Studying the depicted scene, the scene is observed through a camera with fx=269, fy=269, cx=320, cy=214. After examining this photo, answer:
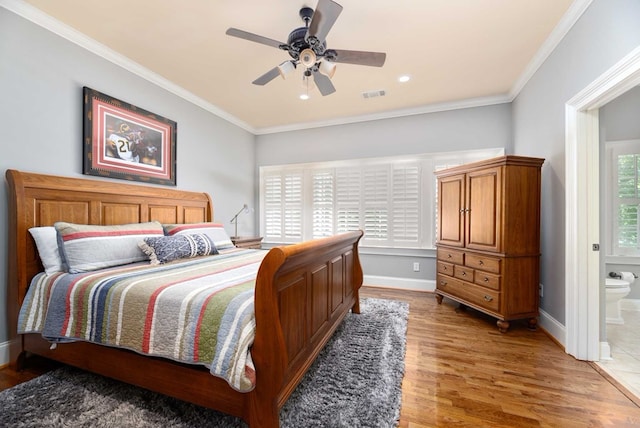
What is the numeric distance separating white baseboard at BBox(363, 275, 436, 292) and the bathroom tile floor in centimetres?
183

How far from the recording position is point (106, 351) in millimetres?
1663

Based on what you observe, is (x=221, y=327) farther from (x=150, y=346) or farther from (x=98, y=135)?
(x=98, y=135)

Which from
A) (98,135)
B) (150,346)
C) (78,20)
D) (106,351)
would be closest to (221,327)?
(150,346)

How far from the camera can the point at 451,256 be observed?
3.29m

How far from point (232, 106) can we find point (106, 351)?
134 inches

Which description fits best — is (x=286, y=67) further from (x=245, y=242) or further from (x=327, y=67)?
(x=245, y=242)

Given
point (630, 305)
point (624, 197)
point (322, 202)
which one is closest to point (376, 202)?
point (322, 202)

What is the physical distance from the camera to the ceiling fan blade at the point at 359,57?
79.5 inches

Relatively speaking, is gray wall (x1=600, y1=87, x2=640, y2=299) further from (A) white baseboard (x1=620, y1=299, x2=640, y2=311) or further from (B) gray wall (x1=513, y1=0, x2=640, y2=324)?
(B) gray wall (x1=513, y1=0, x2=640, y2=324)

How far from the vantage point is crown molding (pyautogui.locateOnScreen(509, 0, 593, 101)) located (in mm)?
2052

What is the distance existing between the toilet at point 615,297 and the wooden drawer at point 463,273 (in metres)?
1.35

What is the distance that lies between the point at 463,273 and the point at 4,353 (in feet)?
13.8

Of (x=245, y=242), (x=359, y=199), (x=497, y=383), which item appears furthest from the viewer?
(x=359, y=199)

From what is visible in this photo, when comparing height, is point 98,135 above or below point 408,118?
below
